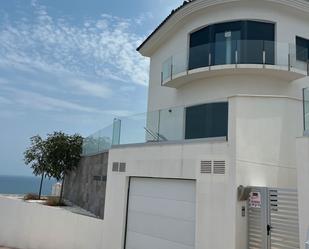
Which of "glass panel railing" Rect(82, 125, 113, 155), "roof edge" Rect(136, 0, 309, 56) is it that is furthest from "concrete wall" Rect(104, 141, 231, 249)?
"roof edge" Rect(136, 0, 309, 56)

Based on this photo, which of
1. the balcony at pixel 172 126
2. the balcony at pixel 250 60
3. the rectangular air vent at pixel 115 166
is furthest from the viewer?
the balcony at pixel 250 60

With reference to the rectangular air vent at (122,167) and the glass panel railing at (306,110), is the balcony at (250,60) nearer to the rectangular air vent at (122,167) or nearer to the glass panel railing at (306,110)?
the rectangular air vent at (122,167)

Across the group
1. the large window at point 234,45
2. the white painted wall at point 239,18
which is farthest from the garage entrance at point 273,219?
the large window at point 234,45

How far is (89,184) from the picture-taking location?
50.2ft

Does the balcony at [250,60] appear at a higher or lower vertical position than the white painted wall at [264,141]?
higher

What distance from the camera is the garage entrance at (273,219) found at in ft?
22.9

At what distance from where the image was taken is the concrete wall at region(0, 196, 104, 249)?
1189 centimetres

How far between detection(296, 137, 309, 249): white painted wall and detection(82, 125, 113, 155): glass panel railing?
7965 mm

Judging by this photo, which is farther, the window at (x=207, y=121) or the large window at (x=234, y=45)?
the large window at (x=234, y=45)

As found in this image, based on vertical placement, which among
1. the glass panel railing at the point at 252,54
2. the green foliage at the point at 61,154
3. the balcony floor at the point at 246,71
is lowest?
the green foliage at the point at 61,154

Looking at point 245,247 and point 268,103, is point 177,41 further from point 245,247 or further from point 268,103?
point 245,247

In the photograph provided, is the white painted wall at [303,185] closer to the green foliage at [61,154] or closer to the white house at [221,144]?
the white house at [221,144]

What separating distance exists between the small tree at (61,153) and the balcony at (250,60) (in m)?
8.15

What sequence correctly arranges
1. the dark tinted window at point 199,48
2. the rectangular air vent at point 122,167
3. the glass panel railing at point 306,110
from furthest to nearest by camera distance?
the dark tinted window at point 199,48
the rectangular air vent at point 122,167
the glass panel railing at point 306,110
